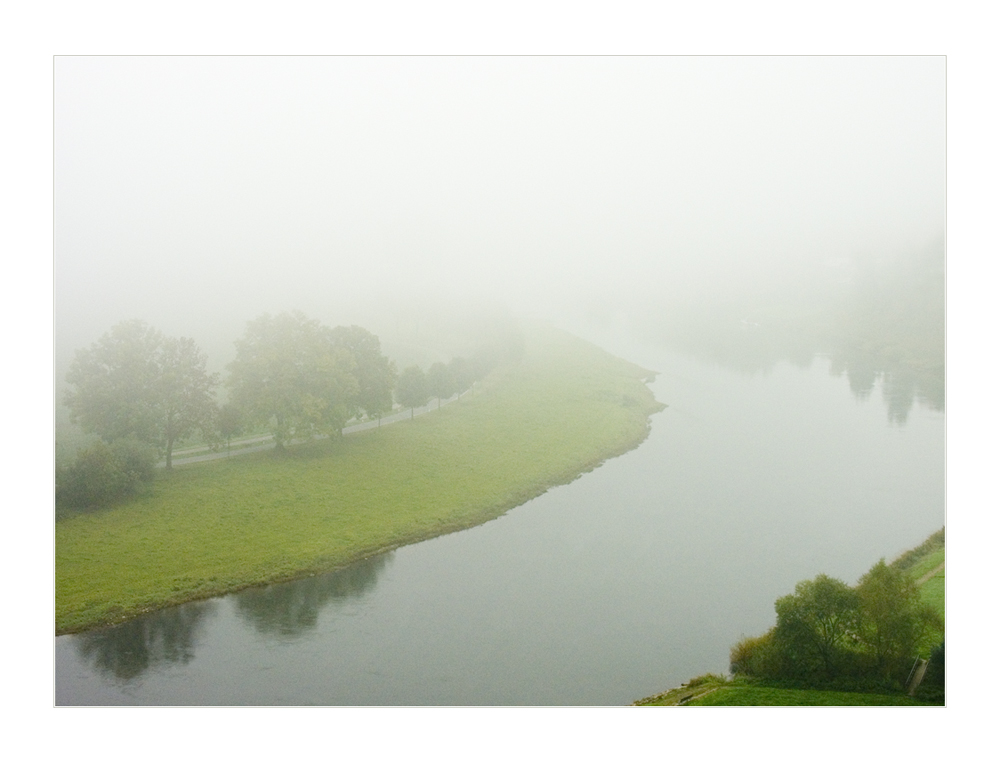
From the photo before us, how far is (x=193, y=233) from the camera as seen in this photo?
2356cm

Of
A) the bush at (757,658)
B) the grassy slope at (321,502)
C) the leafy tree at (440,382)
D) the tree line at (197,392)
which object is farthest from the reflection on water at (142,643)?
the leafy tree at (440,382)

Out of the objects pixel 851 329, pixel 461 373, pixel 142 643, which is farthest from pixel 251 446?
pixel 851 329

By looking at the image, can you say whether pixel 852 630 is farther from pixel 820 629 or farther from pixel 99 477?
pixel 99 477

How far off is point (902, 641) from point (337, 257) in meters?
23.0

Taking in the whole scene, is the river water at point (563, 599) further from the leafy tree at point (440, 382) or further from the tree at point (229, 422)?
the leafy tree at point (440, 382)

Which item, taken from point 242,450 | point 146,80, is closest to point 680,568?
point 242,450

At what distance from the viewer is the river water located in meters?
11.7

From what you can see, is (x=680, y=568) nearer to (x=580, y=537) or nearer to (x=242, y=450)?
(x=580, y=537)

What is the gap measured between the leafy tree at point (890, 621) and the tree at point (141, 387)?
52.2ft

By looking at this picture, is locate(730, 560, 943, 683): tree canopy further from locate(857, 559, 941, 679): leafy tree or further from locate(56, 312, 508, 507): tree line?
locate(56, 312, 508, 507): tree line

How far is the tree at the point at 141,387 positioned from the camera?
57.6 feet

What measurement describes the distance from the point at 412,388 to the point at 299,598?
10.8 m

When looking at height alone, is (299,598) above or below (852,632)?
below

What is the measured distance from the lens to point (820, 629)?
11297 mm
